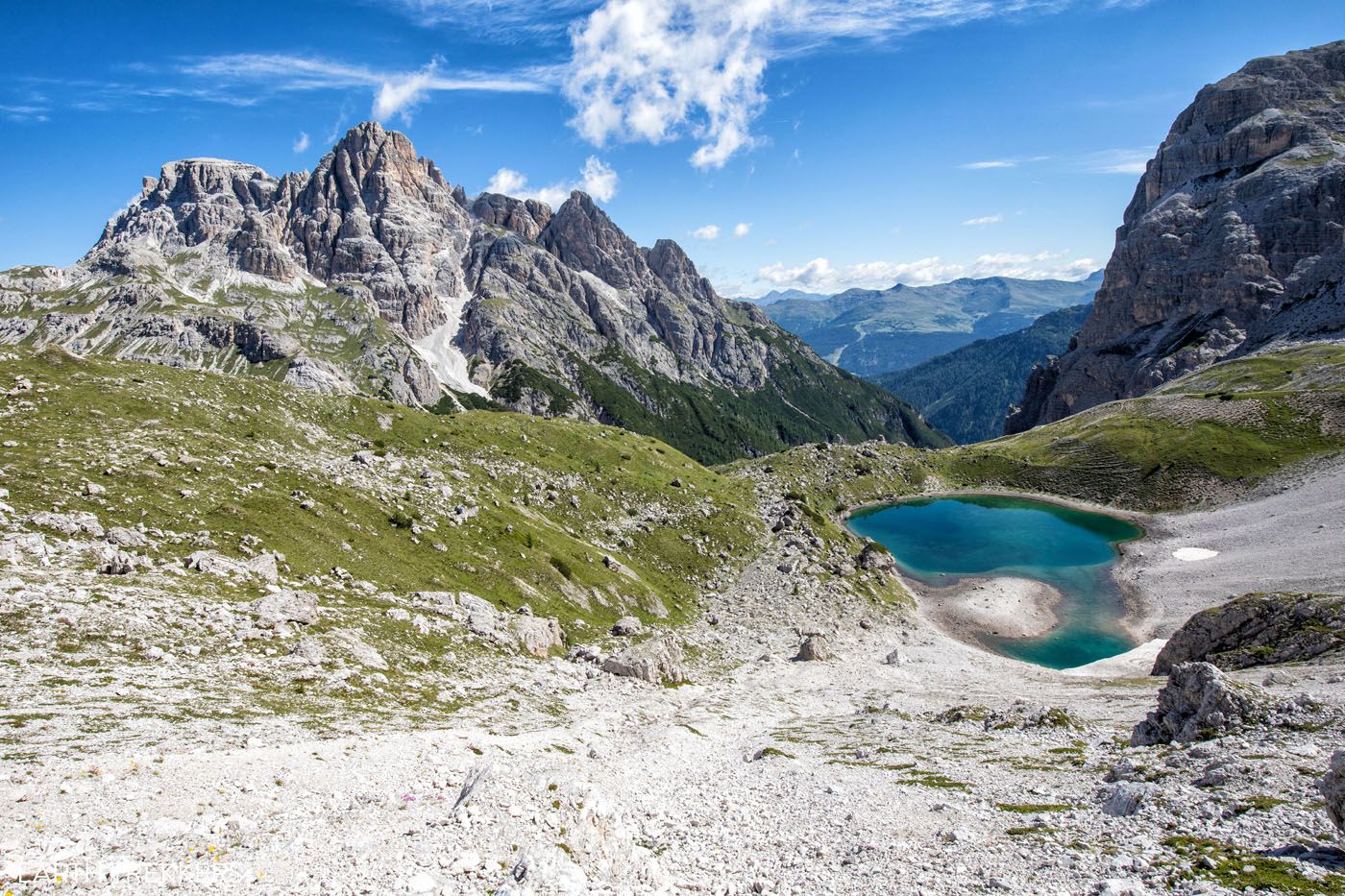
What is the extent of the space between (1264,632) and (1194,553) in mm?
75320

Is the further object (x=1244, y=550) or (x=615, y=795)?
(x=1244, y=550)

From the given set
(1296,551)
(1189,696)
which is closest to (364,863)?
(1189,696)

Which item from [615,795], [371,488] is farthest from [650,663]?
[371,488]

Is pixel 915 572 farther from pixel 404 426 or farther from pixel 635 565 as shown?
pixel 404 426

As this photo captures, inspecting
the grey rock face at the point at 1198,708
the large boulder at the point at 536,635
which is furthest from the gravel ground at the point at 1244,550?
the large boulder at the point at 536,635

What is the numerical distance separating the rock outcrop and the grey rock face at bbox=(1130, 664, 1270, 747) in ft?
32.9

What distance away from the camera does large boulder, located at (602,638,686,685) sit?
143 feet

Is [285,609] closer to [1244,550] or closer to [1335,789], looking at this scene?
[1335,789]

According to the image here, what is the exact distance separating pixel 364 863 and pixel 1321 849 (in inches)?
949

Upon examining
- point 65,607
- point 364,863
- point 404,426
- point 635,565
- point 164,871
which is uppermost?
point 404,426

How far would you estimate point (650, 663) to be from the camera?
44.5 metres

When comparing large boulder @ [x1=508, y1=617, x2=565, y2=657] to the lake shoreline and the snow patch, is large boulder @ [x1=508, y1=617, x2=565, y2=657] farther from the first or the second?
the snow patch

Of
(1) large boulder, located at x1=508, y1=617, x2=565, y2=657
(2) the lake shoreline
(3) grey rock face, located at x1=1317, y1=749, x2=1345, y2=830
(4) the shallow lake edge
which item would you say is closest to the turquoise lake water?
(4) the shallow lake edge

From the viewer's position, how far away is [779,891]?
55.7ft
